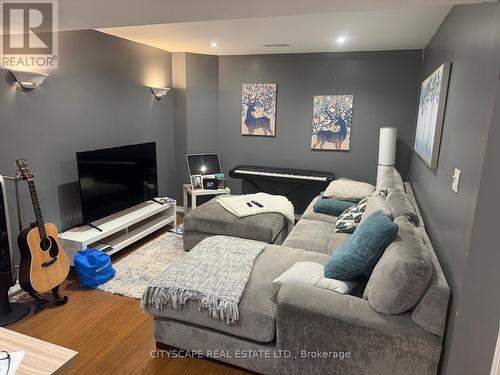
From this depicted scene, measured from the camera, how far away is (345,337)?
5.64 ft

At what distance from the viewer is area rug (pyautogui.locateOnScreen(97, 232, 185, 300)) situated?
2.93 meters

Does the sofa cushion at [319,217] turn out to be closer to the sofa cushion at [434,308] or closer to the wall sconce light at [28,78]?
the sofa cushion at [434,308]

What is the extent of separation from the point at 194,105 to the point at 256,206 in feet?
6.66

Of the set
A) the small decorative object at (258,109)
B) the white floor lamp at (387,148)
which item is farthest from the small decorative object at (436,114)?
the small decorative object at (258,109)

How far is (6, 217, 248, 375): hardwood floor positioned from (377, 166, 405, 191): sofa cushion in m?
2.13

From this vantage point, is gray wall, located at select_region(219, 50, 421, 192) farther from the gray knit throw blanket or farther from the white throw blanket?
the gray knit throw blanket

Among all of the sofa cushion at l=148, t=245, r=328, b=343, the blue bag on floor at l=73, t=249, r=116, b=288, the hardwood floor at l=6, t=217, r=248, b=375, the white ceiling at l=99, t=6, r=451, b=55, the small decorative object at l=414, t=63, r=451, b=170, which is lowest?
the hardwood floor at l=6, t=217, r=248, b=375

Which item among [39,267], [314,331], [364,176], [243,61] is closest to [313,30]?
[243,61]

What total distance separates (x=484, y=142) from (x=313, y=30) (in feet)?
7.69

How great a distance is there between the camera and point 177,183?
5.16 metres

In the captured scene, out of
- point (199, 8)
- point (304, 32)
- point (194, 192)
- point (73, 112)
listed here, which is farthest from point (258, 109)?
point (199, 8)

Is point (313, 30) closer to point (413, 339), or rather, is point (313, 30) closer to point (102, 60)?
point (102, 60)
